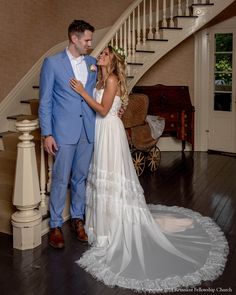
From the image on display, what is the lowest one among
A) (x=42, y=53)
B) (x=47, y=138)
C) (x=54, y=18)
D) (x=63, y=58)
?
(x=47, y=138)

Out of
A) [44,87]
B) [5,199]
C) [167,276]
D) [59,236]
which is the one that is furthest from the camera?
[5,199]

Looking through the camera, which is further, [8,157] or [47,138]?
[8,157]

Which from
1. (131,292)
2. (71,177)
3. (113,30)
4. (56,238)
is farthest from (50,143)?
(113,30)

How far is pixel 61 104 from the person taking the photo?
126 inches

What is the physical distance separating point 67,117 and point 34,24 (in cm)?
309

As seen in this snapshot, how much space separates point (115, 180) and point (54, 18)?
3.88 metres

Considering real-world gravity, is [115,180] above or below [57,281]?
above

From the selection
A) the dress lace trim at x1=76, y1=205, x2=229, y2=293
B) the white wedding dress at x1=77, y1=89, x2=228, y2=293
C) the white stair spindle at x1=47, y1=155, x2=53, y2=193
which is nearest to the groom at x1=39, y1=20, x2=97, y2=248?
the white wedding dress at x1=77, y1=89, x2=228, y2=293

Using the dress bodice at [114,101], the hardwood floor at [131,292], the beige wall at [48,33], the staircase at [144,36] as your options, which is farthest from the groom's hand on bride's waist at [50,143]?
the beige wall at [48,33]

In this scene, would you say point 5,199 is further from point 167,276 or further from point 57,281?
point 167,276

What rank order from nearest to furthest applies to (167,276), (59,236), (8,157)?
(167,276) → (59,236) → (8,157)

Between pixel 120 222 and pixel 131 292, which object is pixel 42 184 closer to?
pixel 120 222

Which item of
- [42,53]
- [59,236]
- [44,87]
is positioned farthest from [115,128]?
[42,53]

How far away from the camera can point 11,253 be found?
127 inches
